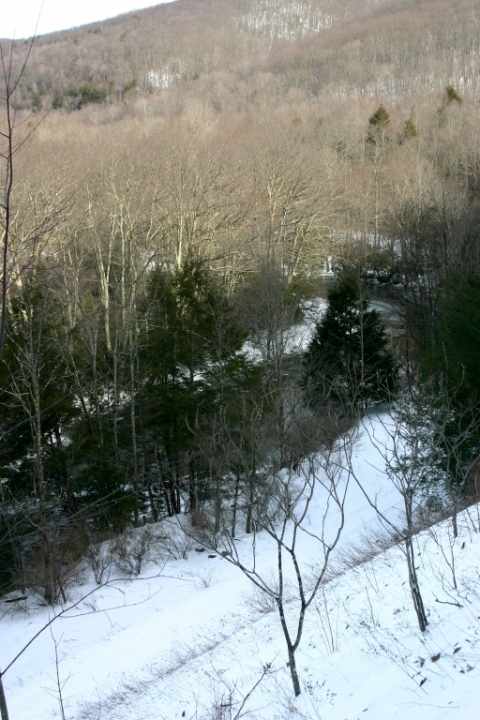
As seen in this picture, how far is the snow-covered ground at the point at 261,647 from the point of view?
503 centimetres

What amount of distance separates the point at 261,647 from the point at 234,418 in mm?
7761

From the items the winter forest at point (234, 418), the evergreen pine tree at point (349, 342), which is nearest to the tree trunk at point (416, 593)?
the winter forest at point (234, 418)

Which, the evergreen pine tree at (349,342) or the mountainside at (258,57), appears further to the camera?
the mountainside at (258,57)

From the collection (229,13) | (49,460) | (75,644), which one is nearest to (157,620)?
(75,644)

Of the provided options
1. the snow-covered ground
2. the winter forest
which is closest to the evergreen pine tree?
the winter forest

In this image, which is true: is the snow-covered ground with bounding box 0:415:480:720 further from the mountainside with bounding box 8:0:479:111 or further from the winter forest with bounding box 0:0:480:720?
the mountainside with bounding box 8:0:479:111

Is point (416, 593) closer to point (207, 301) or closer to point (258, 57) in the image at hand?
point (207, 301)

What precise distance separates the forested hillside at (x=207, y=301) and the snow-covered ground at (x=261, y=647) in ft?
4.32

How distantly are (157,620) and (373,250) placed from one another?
28.6 metres

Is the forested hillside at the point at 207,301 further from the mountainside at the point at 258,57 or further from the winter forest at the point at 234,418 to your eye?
the mountainside at the point at 258,57

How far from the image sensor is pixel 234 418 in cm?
1497

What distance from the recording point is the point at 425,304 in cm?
2467

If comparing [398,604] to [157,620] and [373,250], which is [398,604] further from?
[373,250]

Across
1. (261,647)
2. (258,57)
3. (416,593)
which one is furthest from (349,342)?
(258,57)
